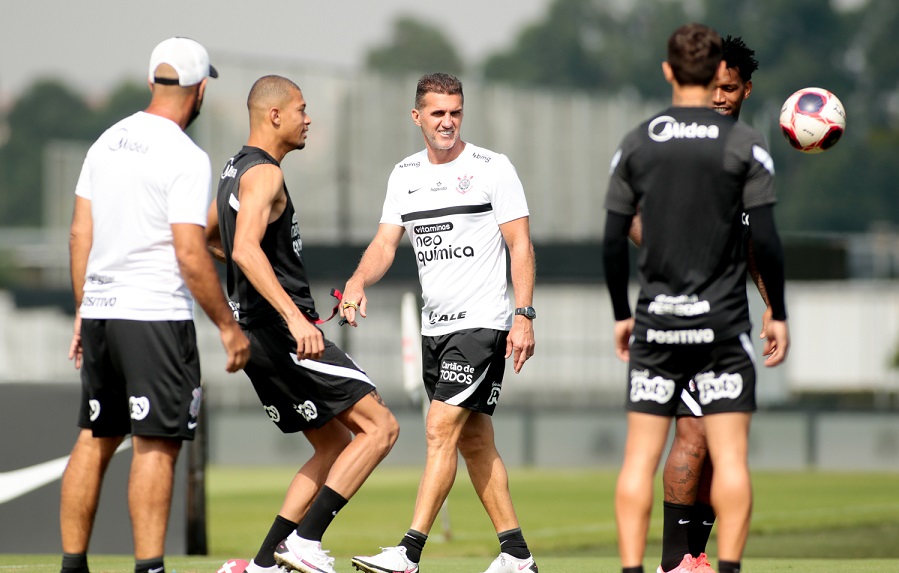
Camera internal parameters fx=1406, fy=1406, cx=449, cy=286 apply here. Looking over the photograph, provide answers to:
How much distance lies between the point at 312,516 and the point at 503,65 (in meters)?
114

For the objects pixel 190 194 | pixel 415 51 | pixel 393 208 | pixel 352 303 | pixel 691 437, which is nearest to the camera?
pixel 190 194

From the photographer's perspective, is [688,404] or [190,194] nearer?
[190,194]

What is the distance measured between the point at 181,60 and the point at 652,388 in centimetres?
251

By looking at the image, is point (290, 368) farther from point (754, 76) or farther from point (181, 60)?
point (754, 76)

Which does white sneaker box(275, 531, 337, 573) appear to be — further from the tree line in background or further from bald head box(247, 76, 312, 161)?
the tree line in background

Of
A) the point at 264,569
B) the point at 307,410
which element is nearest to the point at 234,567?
the point at 264,569

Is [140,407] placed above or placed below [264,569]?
above

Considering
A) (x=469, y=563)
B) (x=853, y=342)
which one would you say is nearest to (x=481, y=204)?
(x=469, y=563)

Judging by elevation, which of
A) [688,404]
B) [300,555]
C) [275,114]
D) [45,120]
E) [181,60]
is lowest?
[300,555]

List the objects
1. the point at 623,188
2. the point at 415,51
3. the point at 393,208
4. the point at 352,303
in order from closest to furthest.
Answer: the point at 623,188, the point at 352,303, the point at 393,208, the point at 415,51

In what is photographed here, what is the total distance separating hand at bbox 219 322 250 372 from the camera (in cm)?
614

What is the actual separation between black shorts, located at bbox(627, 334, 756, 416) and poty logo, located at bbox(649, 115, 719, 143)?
853mm

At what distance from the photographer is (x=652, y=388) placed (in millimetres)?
5902

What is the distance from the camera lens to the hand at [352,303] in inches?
288
